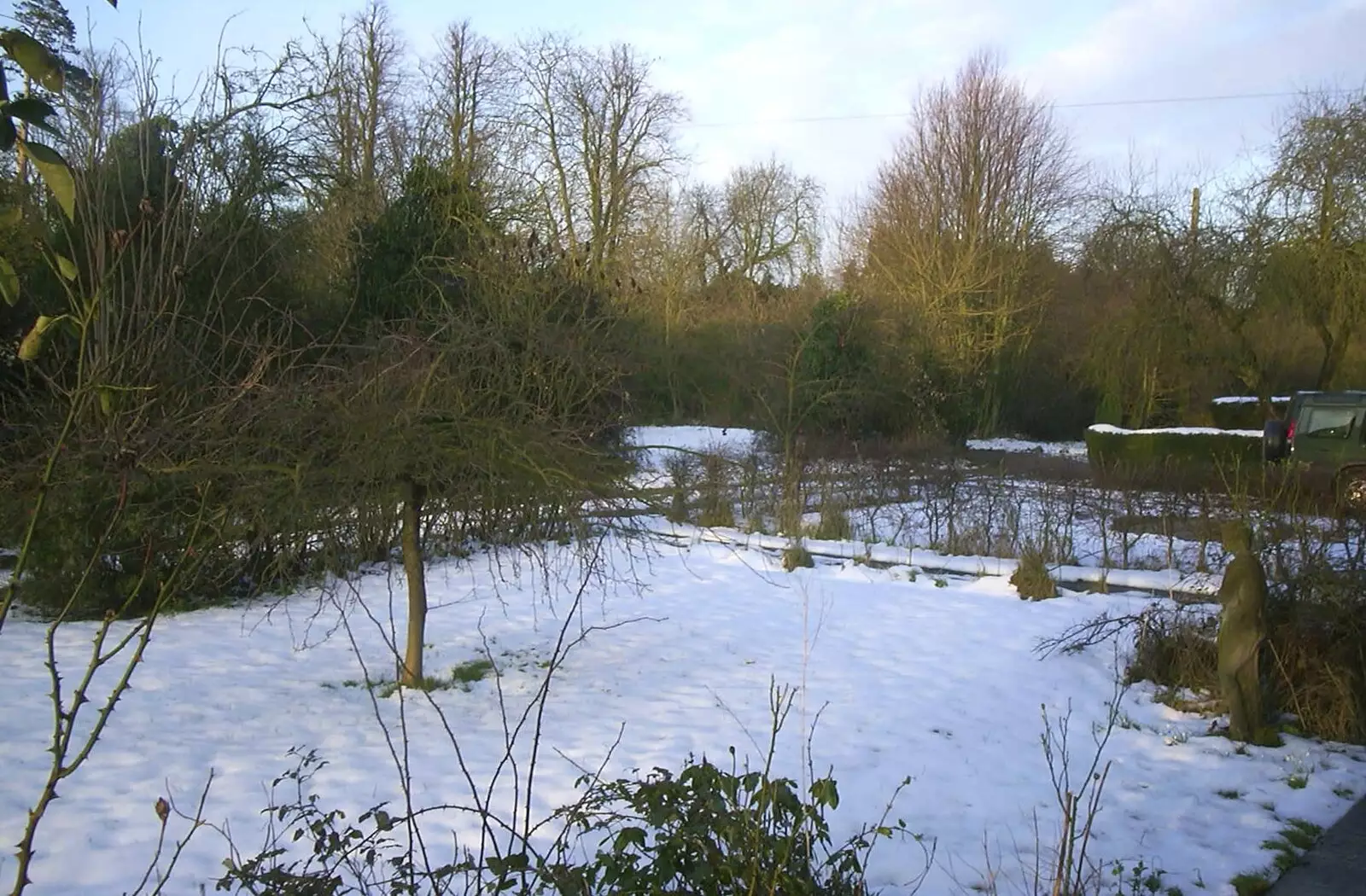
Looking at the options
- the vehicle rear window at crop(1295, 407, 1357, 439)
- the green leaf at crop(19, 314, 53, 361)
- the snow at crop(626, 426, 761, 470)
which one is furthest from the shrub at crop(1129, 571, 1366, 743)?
the snow at crop(626, 426, 761, 470)

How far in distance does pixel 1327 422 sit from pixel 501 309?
13054 mm

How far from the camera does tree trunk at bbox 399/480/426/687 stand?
20.8ft

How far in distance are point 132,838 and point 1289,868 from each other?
14.9 ft

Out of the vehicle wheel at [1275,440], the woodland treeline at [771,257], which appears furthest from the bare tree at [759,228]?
the vehicle wheel at [1275,440]

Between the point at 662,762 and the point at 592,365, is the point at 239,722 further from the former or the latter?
the point at 592,365

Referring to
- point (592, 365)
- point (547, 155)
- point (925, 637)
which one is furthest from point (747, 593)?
point (547, 155)

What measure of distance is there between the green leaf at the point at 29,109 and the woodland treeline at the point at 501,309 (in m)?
0.13

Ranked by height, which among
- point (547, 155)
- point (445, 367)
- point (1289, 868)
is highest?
point (547, 155)

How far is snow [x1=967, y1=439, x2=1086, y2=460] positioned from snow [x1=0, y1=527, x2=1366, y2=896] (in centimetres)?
1772

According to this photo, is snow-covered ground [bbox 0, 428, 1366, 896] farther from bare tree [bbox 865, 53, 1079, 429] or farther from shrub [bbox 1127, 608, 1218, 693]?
bare tree [bbox 865, 53, 1079, 429]

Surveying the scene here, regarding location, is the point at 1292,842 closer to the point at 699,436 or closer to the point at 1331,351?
the point at 699,436

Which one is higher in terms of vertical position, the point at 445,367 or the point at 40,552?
the point at 445,367

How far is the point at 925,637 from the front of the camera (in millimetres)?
7996

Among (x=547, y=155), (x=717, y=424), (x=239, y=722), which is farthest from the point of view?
(x=547, y=155)
